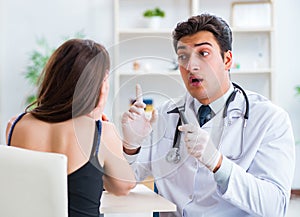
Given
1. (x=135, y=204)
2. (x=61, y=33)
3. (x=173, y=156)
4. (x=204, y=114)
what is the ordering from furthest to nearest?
(x=61, y=33) → (x=204, y=114) → (x=135, y=204) → (x=173, y=156)

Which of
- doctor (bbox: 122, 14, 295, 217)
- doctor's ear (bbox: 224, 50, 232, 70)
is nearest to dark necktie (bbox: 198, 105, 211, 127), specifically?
doctor (bbox: 122, 14, 295, 217)

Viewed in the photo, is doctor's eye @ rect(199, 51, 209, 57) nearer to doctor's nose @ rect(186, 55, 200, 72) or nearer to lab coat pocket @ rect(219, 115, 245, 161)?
doctor's nose @ rect(186, 55, 200, 72)

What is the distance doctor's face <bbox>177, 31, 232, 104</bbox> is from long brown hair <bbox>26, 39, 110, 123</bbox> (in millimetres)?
215

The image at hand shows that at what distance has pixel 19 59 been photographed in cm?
520

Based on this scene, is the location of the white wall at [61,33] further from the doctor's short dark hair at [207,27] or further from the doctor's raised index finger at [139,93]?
the doctor's raised index finger at [139,93]

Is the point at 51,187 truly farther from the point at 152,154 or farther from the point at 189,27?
the point at 189,27

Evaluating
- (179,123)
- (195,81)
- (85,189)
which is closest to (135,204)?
(85,189)

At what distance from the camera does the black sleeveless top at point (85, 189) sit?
158 centimetres

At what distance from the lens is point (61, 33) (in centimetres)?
523

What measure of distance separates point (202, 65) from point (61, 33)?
3859 millimetres

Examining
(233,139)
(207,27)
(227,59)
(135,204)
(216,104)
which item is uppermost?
(207,27)

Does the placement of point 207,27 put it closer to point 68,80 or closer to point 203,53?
point 203,53

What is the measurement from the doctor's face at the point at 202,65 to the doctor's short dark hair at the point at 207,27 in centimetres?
1

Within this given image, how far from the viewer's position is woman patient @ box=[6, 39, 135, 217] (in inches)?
60.1
